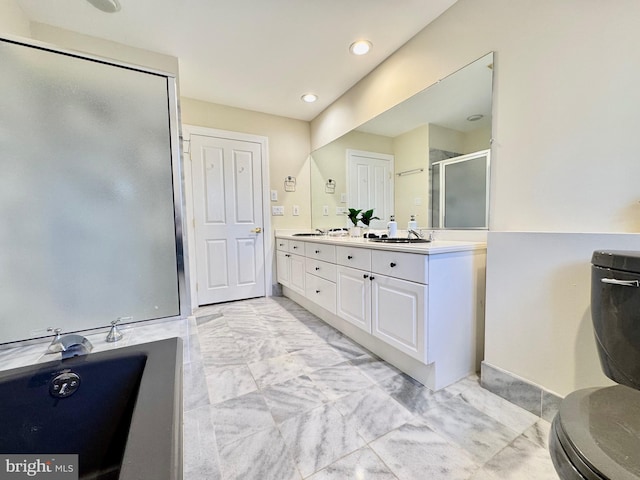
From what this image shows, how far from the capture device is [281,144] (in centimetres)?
338

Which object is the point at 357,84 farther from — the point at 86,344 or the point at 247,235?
the point at 86,344

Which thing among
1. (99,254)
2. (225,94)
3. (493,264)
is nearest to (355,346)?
(493,264)

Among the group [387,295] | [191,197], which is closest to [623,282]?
[387,295]

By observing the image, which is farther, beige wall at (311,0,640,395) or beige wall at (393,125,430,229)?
beige wall at (393,125,430,229)

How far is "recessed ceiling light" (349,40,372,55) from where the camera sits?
2.00 m

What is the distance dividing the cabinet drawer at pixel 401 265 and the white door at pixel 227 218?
Result: 1.96 m

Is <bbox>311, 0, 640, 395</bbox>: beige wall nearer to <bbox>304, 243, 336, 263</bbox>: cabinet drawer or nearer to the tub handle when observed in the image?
the tub handle

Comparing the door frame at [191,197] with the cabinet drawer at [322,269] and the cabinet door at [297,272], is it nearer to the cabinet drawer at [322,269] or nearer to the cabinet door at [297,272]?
the cabinet door at [297,272]

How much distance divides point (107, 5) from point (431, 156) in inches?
92.0

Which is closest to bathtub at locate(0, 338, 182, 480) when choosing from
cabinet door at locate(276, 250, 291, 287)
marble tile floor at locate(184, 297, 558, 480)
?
marble tile floor at locate(184, 297, 558, 480)

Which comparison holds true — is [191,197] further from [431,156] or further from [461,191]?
[461,191]

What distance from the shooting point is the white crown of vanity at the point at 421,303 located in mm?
1354

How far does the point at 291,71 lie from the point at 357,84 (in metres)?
0.65

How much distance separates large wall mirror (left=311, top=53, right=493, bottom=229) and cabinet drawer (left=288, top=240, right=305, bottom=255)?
2.34 feet
